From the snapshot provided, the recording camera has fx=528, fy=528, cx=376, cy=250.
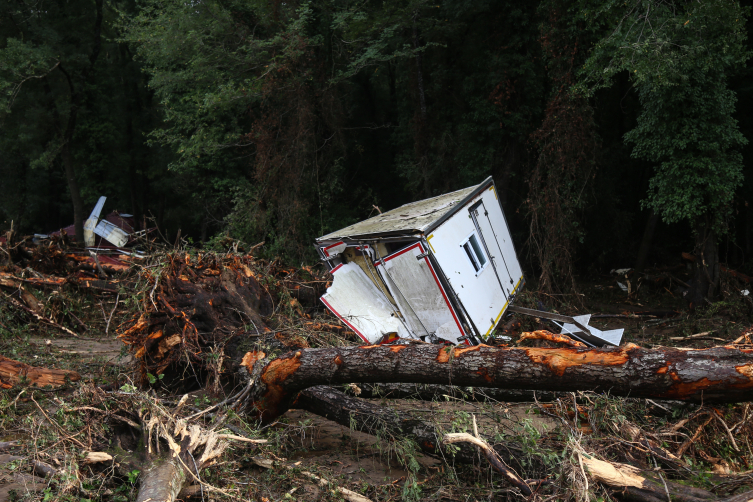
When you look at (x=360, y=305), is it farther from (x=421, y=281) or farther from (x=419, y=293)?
(x=421, y=281)

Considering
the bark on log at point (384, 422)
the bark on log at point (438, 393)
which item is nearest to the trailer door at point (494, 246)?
the bark on log at point (438, 393)

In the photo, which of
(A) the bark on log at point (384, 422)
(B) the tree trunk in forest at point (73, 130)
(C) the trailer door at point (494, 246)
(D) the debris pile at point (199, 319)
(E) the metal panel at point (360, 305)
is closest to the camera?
(A) the bark on log at point (384, 422)

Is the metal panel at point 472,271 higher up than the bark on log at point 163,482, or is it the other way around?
the bark on log at point 163,482

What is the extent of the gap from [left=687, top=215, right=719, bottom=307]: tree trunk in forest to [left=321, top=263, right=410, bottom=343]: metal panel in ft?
20.9

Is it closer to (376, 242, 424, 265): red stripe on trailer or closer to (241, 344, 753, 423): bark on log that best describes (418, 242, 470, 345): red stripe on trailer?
(376, 242, 424, 265): red stripe on trailer

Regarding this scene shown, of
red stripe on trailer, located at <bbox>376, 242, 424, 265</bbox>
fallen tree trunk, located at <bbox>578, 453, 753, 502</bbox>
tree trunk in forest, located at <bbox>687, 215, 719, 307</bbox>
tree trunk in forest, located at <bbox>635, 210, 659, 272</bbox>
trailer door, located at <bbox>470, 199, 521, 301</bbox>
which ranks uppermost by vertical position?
red stripe on trailer, located at <bbox>376, 242, 424, 265</bbox>

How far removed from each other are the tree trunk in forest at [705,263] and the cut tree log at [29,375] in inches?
420

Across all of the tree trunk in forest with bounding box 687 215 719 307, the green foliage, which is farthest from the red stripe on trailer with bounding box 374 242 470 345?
the tree trunk in forest with bounding box 687 215 719 307

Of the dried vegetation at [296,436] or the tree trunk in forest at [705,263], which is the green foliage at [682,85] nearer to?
the tree trunk in forest at [705,263]

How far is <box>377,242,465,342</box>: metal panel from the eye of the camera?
7230 mm

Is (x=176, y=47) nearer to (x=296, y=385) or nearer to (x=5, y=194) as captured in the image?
(x=296, y=385)

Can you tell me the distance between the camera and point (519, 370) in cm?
411

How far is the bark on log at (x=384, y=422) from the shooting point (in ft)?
13.3

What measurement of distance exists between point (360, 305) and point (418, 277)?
1.11 m
